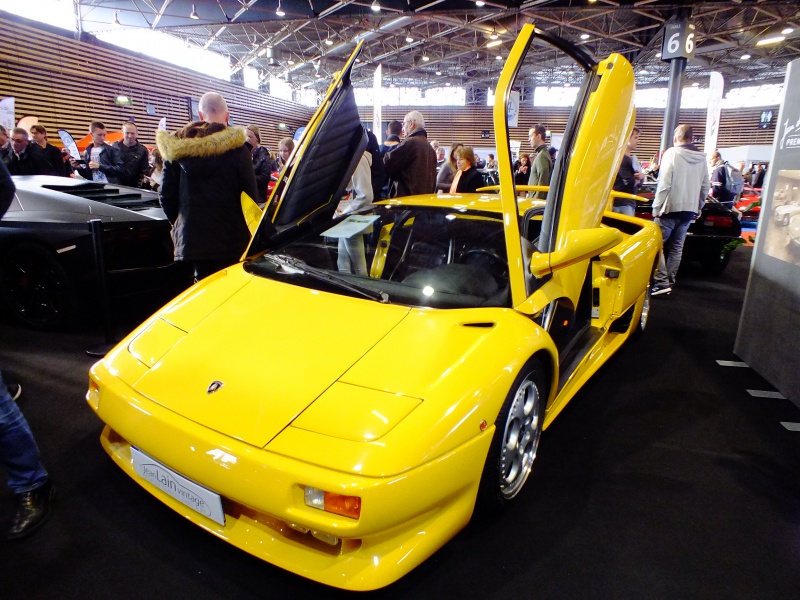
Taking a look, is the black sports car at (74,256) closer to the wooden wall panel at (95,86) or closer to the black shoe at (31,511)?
the black shoe at (31,511)

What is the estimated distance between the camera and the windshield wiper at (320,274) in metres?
1.97

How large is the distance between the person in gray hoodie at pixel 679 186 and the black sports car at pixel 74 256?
4.46 m

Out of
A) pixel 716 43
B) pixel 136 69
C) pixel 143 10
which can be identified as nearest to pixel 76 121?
pixel 136 69

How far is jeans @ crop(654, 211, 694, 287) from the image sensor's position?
5.13m

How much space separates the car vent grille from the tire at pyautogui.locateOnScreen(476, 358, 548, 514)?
338cm

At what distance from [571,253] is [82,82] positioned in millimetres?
13684

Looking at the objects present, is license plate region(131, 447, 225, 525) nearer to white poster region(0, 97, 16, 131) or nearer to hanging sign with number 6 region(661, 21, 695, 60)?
white poster region(0, 97, 16, 131)

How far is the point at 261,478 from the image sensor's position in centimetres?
131

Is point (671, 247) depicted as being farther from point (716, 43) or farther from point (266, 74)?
point (266, 74)

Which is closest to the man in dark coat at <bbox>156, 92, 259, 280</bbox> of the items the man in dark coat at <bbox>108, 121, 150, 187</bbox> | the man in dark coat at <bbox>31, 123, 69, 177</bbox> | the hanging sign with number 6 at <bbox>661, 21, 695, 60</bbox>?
the man in dark coat at <bbox>108, 121, 150, 187</bbox>

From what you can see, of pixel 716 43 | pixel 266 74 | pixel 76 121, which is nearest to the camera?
pixel 76 121

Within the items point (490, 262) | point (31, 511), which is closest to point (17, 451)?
point (31, 511)

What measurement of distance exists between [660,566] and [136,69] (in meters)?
15.9

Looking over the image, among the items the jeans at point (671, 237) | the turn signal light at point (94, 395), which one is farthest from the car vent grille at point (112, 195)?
the jeans at point (671, 237)
